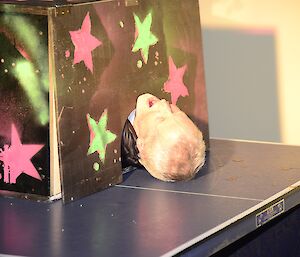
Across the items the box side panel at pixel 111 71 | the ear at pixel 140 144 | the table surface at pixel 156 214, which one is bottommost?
the table surface at pixel 156 214

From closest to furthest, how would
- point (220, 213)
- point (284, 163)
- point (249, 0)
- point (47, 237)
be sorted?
1. point (47, 237)
2. point (220, 213)
3. point (284, 163)
4. point (249, 0)

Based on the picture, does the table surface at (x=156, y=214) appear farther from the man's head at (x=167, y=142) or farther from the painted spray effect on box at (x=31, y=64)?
the painted spray effect on box at (x=31, y=64)

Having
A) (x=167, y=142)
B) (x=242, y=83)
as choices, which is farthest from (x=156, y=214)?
(x=242, y=83)

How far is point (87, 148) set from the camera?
76.3 inches

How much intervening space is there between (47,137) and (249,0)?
4.05 feet

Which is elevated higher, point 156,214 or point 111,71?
point 111,71

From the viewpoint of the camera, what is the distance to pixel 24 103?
1.89 metres

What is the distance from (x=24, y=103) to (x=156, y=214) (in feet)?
1.11

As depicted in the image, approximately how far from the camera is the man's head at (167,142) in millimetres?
1989

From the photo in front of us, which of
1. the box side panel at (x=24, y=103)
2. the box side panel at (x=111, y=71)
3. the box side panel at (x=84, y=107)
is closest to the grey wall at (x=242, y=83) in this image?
the box side panel at (x=111, y=71)

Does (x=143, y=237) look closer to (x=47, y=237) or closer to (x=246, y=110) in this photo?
(x=47, y=237)

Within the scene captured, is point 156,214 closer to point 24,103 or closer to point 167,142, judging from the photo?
point 167,142

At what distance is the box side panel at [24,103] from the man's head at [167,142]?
0.81ft

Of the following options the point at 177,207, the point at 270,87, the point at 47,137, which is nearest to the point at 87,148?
the point at 47,137
